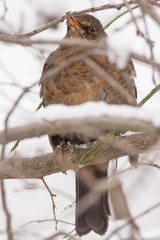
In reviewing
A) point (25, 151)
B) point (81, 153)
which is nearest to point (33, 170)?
point (25, 151)

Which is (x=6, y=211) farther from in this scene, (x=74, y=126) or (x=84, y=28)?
(x=84, y=28)

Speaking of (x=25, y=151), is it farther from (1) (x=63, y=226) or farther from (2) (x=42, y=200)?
(2) (x=42, y=200)

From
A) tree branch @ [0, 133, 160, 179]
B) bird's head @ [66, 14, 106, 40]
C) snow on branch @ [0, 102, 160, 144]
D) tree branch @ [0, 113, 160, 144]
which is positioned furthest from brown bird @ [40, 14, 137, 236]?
tree branch @ [0, 113, 160, 144]

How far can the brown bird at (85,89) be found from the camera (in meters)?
4.22

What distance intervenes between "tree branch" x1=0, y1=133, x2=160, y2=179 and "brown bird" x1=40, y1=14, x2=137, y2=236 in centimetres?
27

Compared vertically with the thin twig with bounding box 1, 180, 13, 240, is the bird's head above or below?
above

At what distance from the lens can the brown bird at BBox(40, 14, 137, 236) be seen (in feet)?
13.9

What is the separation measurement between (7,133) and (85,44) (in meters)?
0.55

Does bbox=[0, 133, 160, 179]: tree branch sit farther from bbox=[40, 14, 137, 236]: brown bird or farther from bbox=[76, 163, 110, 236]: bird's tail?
bbox=[76, 163, 110, 236]: bird's tail

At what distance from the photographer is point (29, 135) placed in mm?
2332

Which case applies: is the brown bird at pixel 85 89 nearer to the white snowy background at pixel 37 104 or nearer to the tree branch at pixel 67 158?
the white snowy background at pixel 37 104

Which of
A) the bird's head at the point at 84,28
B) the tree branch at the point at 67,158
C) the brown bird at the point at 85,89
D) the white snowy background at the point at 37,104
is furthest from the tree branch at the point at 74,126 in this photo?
the bird's head at the point at 84,28

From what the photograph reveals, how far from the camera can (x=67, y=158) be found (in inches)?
159

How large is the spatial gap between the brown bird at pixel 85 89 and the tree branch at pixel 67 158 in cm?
27
